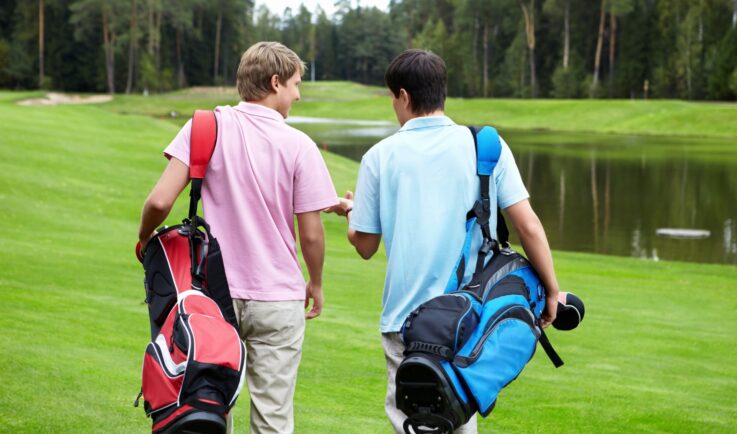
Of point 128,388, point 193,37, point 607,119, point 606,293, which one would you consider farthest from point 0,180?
point 193,37

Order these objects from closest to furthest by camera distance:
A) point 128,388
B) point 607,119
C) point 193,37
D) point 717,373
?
point 128,388, point 717,373, point 607,119, point 193,37

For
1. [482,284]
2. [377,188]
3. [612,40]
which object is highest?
[612,40]

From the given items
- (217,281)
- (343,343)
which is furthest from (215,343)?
(343,343)

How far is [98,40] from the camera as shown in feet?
313

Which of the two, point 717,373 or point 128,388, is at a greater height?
point 128,388

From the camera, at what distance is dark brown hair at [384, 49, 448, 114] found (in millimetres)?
3922

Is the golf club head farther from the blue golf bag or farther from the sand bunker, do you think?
the sand bunker

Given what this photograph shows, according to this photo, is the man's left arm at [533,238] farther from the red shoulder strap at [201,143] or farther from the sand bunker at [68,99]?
the sand bunker at [68,99]

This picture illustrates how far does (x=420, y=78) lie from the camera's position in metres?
3.94

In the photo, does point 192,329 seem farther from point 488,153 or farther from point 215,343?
point 488,153

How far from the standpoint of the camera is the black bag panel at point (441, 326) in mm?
3531

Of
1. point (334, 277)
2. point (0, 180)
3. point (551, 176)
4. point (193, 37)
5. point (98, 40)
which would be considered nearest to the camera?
point (334, 277)

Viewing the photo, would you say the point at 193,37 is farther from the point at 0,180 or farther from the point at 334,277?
the point at 334,277

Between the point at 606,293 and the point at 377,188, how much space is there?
1095 centimetres
